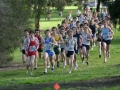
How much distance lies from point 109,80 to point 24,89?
109 inches

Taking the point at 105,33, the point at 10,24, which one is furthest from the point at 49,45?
the point at 105,33

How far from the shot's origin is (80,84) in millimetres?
13344

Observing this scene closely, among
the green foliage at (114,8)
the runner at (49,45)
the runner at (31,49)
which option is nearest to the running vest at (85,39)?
the runner at (49,45)

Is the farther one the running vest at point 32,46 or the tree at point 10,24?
the tree at point 10,24

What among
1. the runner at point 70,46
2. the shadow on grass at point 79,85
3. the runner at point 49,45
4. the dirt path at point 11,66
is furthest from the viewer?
the dirt path at point 11,66

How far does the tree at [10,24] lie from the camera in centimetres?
2000

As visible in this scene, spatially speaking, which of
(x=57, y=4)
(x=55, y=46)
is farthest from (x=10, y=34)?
(x=57, y=4)

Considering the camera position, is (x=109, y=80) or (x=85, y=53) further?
(x=85, y=53)

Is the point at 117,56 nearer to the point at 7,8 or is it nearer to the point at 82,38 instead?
the point at 82,38

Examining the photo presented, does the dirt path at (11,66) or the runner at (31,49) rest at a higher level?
the runner at (31,49)

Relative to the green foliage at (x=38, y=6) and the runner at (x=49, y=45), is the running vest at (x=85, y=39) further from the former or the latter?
the green foliage at (x=38, y=6)

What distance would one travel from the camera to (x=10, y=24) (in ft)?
67.6

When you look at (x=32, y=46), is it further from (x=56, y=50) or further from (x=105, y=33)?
(x=105, y=33)

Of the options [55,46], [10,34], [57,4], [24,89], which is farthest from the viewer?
[57,4]
